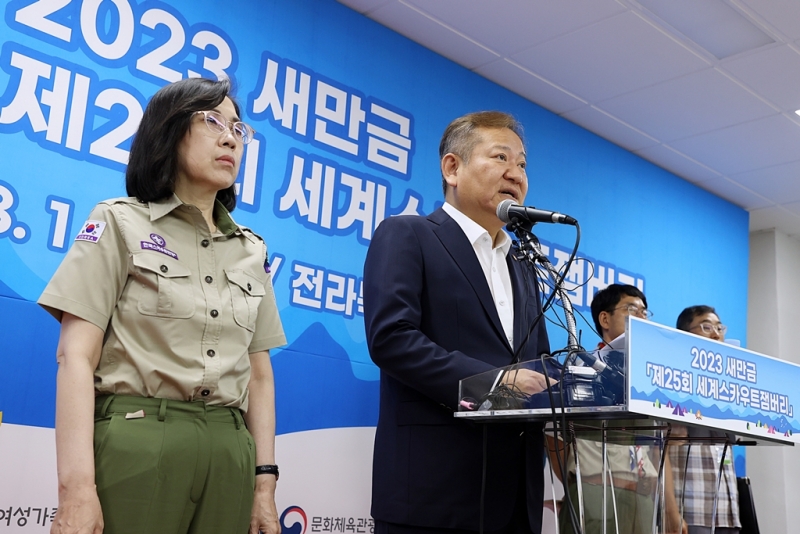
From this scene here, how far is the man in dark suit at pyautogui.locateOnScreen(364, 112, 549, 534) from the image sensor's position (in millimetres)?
1687

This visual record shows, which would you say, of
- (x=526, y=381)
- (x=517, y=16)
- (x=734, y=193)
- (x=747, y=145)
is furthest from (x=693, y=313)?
(x=526, y=381)

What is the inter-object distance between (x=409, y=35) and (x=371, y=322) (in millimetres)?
2276

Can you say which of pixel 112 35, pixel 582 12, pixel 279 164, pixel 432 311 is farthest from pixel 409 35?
pixel 432 311

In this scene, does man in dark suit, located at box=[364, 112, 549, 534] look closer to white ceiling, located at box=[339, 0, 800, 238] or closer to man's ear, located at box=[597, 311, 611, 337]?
man's ear, located at box=[597, 311, 611, 337]

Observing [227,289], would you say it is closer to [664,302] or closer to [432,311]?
[432,311]

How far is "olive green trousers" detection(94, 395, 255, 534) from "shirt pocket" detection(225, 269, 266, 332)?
195 mm

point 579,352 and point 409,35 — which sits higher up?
point 409,35

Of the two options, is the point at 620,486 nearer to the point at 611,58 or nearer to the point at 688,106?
the point at 611,58

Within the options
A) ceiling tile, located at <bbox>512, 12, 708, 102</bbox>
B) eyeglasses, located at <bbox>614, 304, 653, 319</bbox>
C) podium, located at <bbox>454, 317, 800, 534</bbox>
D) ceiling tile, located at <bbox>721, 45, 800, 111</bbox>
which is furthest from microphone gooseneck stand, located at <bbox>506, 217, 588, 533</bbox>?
ceiling tile, located at <bbox>721, 45, 800, 111</bbox>

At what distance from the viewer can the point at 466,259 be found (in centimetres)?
194

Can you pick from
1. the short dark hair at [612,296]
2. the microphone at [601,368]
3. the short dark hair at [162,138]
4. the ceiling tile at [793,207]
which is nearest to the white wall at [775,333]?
the ceiling tile at [793,207]

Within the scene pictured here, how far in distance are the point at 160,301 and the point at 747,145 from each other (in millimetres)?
4198

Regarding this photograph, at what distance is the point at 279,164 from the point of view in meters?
3.11

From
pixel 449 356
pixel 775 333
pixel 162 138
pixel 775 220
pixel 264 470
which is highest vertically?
pixel 775 220
